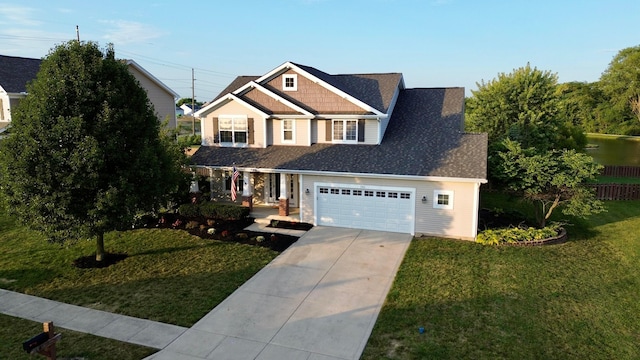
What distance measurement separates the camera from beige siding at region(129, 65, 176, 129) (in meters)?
31.3

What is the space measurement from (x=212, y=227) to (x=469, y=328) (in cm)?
1143

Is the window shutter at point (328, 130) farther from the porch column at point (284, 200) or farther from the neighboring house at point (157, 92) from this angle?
the neighboring house at point (157, 92)

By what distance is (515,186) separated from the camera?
1723cm

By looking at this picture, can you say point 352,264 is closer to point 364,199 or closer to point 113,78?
point 364,199

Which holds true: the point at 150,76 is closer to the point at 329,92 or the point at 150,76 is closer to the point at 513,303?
the point at 329,92

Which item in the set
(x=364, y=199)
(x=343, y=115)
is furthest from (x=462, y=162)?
(x=343, y=115)

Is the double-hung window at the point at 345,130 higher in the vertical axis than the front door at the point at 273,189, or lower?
higher

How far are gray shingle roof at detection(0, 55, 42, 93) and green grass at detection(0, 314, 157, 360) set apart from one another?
832 inches

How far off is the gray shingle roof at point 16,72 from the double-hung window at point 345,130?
64.9 feet

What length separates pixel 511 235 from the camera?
16.1 metres

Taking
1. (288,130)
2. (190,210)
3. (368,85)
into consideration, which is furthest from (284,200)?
(368,85)

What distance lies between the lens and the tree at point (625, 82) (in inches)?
2625

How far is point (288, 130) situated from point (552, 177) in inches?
471

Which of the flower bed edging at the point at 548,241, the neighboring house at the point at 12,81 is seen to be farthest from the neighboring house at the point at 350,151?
the neighboring house at the point at 12,81
